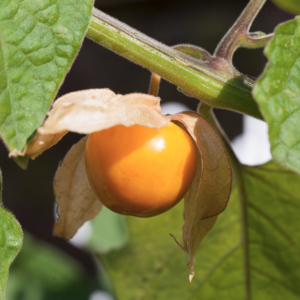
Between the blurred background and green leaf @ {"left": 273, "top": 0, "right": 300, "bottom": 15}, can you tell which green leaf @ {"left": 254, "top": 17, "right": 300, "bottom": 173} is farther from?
the blurred background

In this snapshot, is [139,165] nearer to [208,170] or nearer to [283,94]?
[208,170]

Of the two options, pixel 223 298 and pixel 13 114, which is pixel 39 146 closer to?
pixel 13 114

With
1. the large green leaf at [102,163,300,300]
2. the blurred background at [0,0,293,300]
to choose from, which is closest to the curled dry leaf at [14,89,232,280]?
the large green leaf at [102,163,300,300]

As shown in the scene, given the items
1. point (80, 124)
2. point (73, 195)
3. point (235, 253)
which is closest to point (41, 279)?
point (235, 253)

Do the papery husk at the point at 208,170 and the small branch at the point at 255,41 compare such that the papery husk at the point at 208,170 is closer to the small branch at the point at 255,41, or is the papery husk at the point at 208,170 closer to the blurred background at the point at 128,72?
the small branch at the point at 255,41

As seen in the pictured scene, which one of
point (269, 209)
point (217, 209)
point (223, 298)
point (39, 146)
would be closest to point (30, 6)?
point (39, 146)

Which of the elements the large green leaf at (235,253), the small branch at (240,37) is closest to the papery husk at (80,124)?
the small branch at (240,37)
